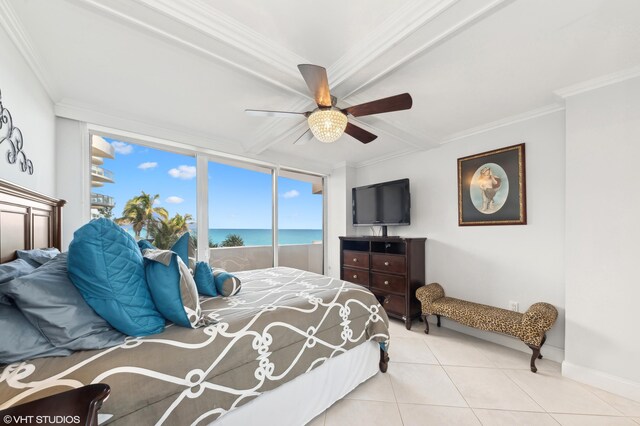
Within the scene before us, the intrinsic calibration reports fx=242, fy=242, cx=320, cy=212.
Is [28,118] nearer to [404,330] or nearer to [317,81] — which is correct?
[317,81]

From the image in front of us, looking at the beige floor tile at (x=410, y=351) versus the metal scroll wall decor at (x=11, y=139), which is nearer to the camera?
the metal scroll wall decor at (x=11, y=139)

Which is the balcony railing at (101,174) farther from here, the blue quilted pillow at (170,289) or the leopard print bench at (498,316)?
the leopard print bench at (498,316)

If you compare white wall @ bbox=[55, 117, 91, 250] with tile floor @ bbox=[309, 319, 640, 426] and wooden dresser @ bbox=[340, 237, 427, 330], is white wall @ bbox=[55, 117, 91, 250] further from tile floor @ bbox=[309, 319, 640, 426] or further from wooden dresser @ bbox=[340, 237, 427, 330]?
wooden dresser @ bbox=[340, 237, 427, 330]

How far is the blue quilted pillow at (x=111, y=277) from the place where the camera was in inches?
39.8

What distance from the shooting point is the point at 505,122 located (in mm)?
2670

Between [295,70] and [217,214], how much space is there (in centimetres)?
274

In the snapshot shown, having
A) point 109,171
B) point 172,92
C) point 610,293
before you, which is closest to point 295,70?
point 172,92

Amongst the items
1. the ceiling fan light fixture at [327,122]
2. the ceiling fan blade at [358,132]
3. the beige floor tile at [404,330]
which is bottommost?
the beige floor tile at [404,330]

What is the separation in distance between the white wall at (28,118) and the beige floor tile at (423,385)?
9.90 feet

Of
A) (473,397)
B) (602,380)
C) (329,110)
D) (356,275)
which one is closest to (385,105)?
(329,110)

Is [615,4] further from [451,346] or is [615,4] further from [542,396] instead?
[451,346]

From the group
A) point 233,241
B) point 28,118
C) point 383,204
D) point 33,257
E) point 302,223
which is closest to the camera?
Result: point 33,257

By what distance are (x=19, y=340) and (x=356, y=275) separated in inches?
132

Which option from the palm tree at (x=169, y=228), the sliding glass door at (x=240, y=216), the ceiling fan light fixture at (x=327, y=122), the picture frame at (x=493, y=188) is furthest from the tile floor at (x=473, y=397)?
the palm tree at (x=169, y=228)
